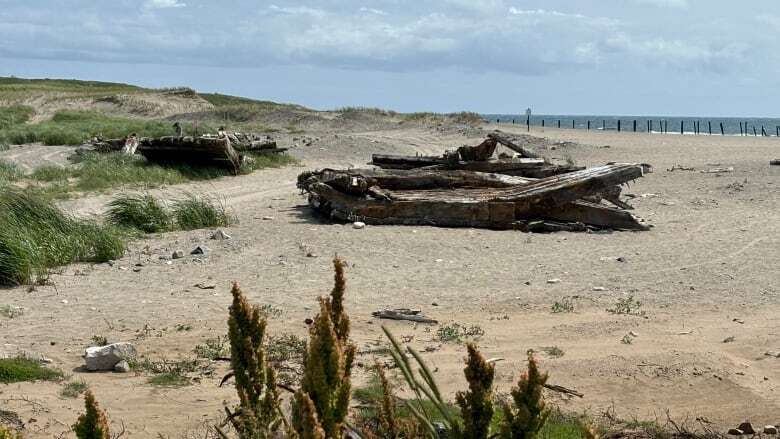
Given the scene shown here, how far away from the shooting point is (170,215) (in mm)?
12898

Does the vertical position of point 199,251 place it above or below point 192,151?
below

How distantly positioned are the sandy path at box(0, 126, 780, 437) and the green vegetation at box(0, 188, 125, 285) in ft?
0.88

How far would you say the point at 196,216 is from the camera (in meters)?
12.8

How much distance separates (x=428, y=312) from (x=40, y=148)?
20.5 metres

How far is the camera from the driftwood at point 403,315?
805 cm

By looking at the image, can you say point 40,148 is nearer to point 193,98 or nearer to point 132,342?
point 132,342

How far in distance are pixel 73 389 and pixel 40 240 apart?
4.52 m

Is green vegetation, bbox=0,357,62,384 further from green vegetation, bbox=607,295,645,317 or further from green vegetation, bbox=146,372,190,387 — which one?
green vegetation, bbox=607,295,645,317

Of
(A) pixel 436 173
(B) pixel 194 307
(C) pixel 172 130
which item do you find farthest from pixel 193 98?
(B) pixel 194 307

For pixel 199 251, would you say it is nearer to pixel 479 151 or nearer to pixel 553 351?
pixel 553 351

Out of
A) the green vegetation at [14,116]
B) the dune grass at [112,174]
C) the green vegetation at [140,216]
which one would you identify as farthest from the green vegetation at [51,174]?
the green vegetation at [14,116]

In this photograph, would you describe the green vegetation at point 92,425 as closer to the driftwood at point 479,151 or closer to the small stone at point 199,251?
the small stone at point 199,251

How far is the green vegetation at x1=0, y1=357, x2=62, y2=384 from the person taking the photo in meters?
6.41

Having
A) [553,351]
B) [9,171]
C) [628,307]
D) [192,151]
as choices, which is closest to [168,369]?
[553,351]
